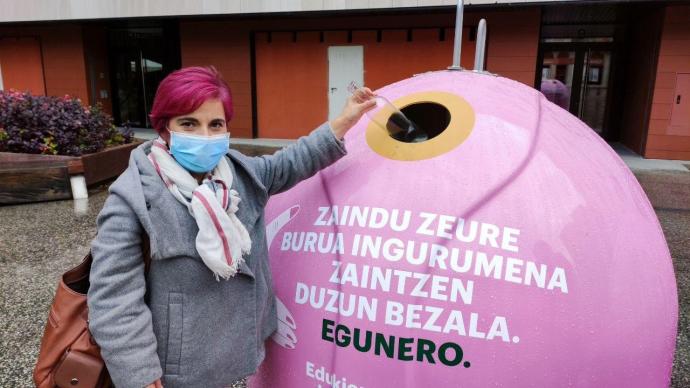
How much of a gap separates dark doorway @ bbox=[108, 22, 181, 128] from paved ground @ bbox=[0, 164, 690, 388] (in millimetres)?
7923

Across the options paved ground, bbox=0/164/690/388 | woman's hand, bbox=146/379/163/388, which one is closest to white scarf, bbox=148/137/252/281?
woman's hand, bbox=146/379/163/388

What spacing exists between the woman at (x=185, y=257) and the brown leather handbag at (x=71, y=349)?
0.08 metres

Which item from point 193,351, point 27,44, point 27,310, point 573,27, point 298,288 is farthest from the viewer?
point 27,44

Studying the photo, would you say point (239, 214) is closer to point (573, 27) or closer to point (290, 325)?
point (290, 325)

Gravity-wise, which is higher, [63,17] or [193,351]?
[63,17]

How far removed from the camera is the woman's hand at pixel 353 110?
74.8 inches

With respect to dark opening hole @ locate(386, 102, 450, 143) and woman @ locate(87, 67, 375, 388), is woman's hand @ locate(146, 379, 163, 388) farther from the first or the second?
dark opening hole @ locate(386, 102, 450, 143)

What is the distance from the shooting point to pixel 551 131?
1.87m

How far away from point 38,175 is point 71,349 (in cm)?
640

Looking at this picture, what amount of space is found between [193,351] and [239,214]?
16.9 inches

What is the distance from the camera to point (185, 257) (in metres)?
1.58

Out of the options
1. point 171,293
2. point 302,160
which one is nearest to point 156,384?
point 171,293

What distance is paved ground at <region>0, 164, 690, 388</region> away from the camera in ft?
11.2

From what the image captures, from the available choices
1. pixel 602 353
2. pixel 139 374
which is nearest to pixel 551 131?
pixel 602 353
